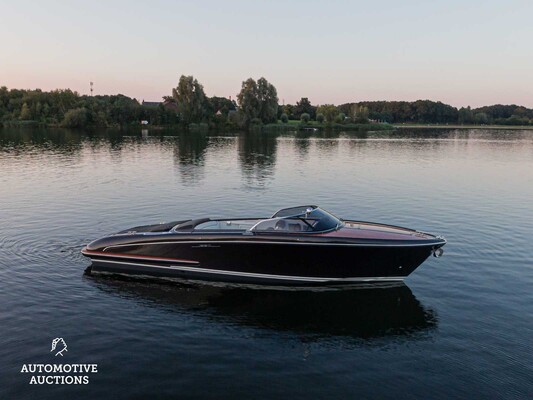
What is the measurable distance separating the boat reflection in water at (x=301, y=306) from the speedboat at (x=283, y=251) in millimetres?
448

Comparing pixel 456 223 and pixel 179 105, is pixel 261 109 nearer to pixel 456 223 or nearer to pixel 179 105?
pixel 179 105

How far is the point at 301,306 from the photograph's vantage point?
13.3m

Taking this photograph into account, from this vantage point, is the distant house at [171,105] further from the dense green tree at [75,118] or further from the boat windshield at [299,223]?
the boat windshield at [299,223]

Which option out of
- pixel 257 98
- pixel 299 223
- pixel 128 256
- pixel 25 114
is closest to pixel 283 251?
pixel 299 223

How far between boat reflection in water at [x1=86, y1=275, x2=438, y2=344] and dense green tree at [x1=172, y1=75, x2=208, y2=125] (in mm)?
110830

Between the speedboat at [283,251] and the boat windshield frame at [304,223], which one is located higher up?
the boat windshield frame at [304,223]

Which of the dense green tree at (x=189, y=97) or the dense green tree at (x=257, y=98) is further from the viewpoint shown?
the dense green tree at (x=189, y=97)

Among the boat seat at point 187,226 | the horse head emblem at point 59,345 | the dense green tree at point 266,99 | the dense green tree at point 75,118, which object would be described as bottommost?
the horse head emblem at point 59,345

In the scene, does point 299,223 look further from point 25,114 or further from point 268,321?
point 25,114

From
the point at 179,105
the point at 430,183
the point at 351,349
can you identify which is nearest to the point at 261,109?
the point at 179,105

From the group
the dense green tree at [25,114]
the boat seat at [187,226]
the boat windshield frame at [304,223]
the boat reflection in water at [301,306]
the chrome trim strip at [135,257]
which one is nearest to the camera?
the boat reflection in water at [301,306]

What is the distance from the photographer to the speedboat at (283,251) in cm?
1370

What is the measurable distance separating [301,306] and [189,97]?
114 m

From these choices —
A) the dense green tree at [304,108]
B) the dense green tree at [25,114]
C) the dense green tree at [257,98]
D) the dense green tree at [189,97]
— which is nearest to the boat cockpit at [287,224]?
the dense green tree at [257,98]
